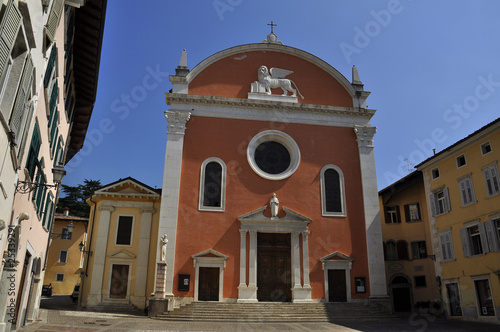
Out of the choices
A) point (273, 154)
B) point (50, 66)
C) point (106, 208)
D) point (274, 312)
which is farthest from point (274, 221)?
point (50, 66)

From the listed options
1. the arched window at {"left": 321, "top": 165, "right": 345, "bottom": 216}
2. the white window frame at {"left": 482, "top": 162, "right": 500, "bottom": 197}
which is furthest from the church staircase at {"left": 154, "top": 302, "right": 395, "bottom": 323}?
the white window frame at {"left": 482, "top": 162, "right": 500, "bottom": 197}

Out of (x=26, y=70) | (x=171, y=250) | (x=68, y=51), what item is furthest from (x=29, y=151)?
(x=171, y=250)

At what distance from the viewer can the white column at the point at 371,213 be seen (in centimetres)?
2109

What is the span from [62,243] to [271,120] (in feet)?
81.5

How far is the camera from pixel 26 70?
713 cm

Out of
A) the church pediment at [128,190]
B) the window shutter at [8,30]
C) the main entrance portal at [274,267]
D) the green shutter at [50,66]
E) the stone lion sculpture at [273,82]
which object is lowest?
the main entrance portal at [274,267]

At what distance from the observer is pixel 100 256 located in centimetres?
2248

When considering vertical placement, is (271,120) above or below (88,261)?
above

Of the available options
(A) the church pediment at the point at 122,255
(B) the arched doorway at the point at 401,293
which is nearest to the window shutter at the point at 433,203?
(B) the arched doorway at the point at 401,293

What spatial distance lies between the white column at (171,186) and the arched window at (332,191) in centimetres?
790

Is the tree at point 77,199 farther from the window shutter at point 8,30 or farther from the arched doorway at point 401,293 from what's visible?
the window shutter at point 8,30

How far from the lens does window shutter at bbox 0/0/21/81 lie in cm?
577

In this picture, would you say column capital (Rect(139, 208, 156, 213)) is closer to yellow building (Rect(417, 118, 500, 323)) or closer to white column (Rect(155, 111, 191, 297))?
white column (Rect(155, 111, 191, 297))

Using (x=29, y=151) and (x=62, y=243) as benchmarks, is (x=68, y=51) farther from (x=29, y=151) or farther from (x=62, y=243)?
(x=62, y=243)
